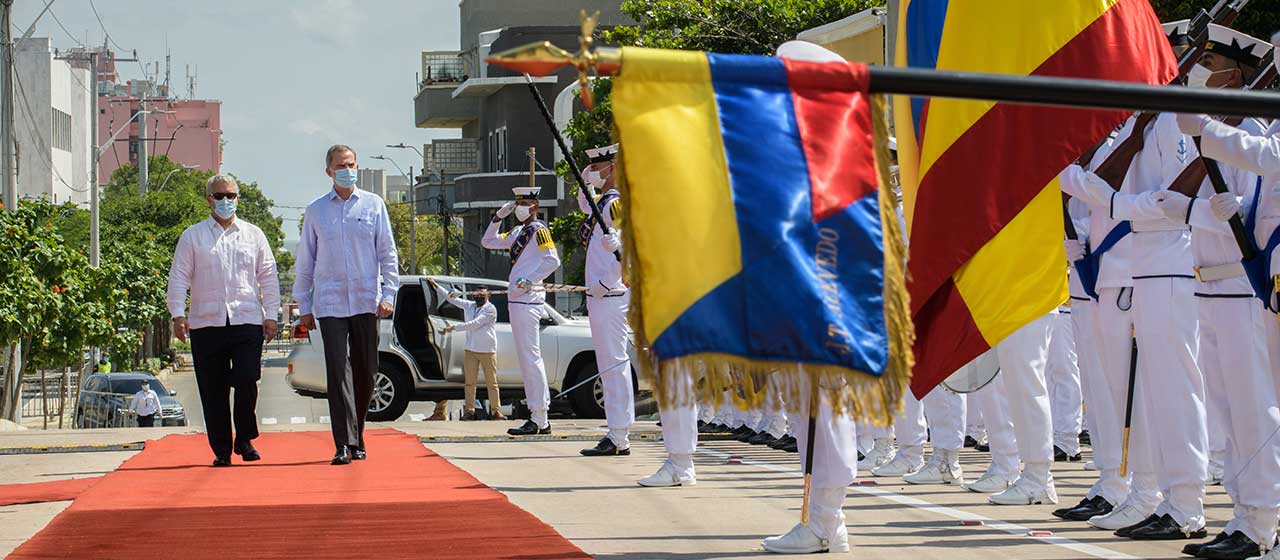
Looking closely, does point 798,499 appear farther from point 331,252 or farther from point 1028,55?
point 331,252

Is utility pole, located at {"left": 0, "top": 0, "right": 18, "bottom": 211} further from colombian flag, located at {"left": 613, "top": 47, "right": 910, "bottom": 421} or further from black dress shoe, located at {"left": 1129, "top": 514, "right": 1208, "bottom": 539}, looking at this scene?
colombian flag, located at {"left": 613, "top": 47, "right": 910, "bottom": 421}

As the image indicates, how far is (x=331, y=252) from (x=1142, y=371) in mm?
5335

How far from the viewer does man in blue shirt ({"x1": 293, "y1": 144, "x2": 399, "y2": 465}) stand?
33.6 feet

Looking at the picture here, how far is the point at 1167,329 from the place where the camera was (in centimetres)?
681

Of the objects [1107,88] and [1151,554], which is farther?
[1151,554]

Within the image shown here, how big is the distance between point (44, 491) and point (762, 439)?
230 inches

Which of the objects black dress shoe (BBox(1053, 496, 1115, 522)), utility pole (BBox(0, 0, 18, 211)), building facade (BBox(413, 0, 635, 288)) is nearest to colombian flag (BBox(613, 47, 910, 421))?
black dress shoe (BBox(1053, 496, 1115, 522))

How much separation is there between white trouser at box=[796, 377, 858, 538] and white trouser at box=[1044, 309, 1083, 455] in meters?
5.65

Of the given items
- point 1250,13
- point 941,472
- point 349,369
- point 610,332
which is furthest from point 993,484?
point 1250,13

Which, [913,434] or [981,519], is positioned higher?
[913,434]

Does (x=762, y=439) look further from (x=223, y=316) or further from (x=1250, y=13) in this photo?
(x=1250, y=13)

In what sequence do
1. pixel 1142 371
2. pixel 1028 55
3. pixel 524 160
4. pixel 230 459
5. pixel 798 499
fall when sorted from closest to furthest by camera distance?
pixel 1028 55
pixel 1142 371
pixel 798 499
pixel 230 459
pixel 524 160

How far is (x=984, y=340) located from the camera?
5395 millimetres

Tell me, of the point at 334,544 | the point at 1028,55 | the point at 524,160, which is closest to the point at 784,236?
the point at 1028,55
